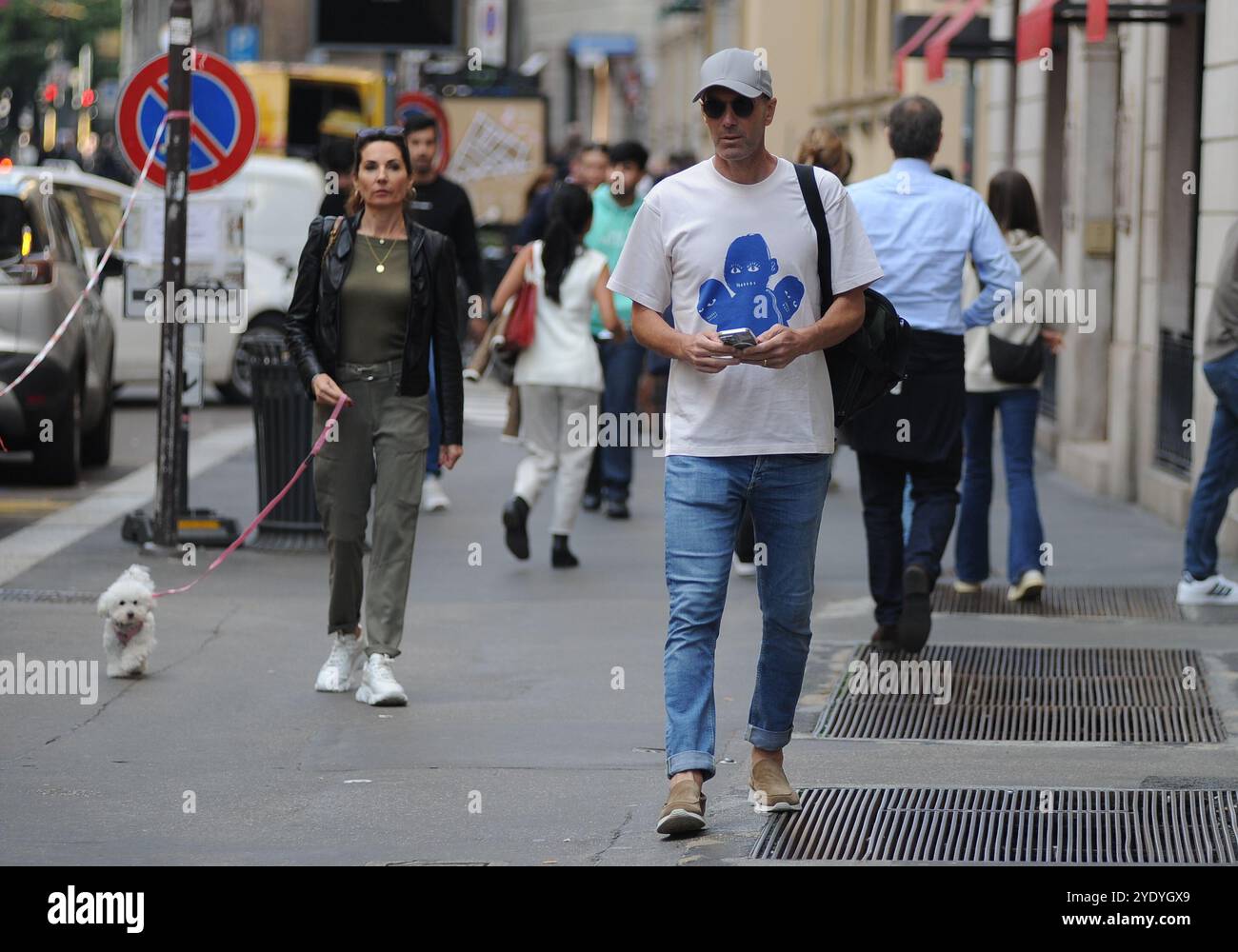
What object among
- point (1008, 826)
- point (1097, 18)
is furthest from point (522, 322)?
point (1008, 826)

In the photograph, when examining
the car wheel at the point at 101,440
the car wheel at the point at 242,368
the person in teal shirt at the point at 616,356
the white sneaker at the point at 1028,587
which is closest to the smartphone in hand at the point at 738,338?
the white sneaker at the point at 1028,587

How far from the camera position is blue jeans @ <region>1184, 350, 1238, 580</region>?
942 cm

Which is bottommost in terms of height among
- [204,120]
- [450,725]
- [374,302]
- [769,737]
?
[450,725]

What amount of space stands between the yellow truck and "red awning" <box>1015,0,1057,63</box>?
2182 centimetres

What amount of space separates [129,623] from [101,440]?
23.1 feet

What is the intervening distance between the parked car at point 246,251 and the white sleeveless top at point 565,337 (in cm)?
152

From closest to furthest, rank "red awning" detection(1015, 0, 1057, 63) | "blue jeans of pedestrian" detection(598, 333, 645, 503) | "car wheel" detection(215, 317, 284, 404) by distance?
1. "blue jeans of pedestrian" detection(598, 333, 645, 503)
2. "red awning" detection(1015, 0, 1057, 63)
3. "car wheel" detection(215, 317, 284, 404)

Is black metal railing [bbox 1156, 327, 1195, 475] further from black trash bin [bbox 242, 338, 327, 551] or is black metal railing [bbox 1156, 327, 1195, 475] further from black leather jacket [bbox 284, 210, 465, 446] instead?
black leather jacket [bbox 284, 210, 465, 446]

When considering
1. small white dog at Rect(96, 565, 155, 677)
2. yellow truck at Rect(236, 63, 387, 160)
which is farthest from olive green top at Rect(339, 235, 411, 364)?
yellow truck at Rect(236, 63, 387, 160)

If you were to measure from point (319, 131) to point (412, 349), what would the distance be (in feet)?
96.5

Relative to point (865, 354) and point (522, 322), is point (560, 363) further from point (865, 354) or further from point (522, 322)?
point (865, 354)

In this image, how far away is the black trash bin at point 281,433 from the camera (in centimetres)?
1131

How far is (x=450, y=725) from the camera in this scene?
735 cm

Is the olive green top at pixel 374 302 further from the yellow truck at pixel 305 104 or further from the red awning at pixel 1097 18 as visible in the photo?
the yellow truck at pixel 305 104
